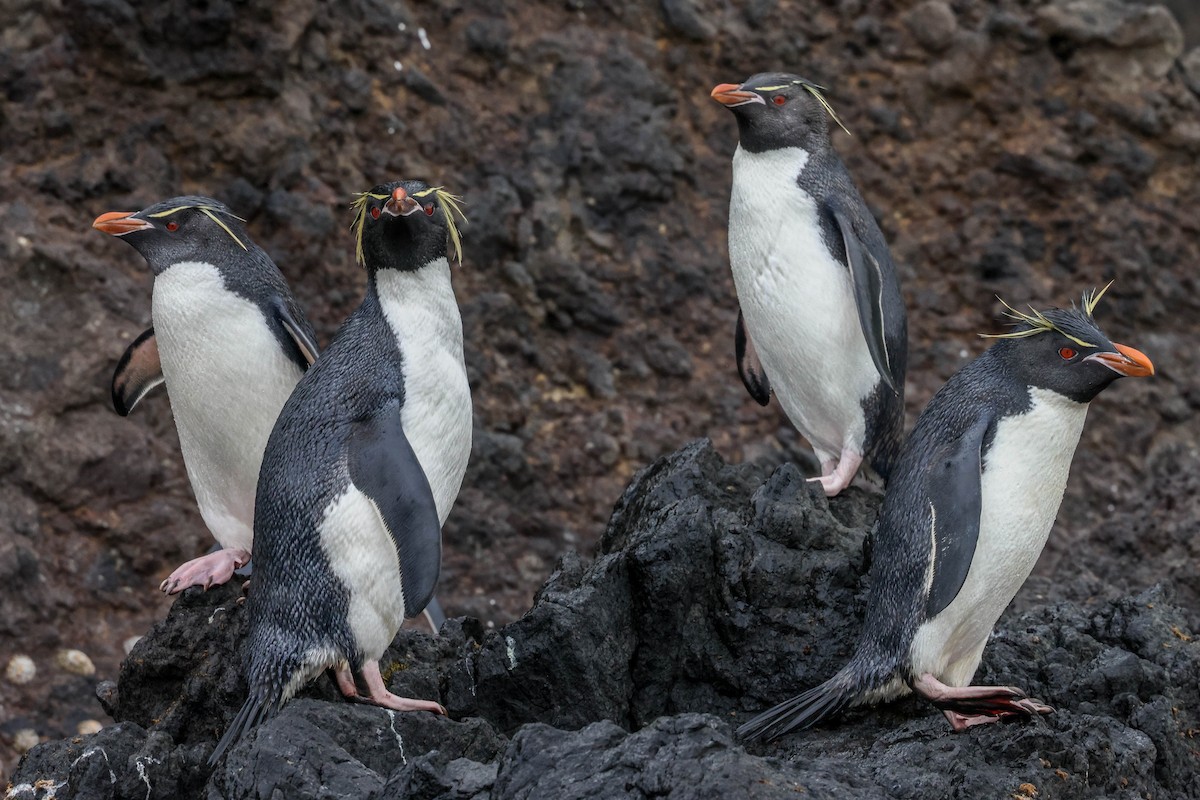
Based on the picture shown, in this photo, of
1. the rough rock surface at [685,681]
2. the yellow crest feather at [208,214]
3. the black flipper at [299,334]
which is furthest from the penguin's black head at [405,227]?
the rough rock surface at [685,681]

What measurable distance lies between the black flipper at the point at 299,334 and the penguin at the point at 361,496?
0.51 m

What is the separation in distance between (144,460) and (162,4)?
2.23m

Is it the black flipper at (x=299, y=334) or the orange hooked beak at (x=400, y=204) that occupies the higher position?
the orange hooked beak at (x=400, y=204)

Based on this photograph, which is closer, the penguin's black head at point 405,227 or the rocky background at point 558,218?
the penguin's black head at point 405,227

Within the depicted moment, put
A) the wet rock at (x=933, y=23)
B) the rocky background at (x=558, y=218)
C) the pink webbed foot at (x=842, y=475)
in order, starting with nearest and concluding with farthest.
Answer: the pink webbed foot at (x=842, y=475) → the rocky background at (x=558, y=218) → the wet rock at (x=933, y=23)

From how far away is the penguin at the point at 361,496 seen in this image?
4.22 meters

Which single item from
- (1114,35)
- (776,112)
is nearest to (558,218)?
(776,112)

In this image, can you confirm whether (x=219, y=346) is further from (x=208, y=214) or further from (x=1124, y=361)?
(x=1124, y=361)

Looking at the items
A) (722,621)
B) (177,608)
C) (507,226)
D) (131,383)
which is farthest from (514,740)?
(507,226)

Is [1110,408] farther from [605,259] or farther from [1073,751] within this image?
[1073,751]

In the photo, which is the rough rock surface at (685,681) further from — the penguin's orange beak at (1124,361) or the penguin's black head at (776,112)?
the penguin's black head at (776,112)

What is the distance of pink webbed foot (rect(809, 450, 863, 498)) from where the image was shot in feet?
17.2

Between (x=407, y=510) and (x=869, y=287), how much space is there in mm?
1873

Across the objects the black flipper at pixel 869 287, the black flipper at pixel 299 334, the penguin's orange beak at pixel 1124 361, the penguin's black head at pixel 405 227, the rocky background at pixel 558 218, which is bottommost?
the rocky background at pixel 558 218
